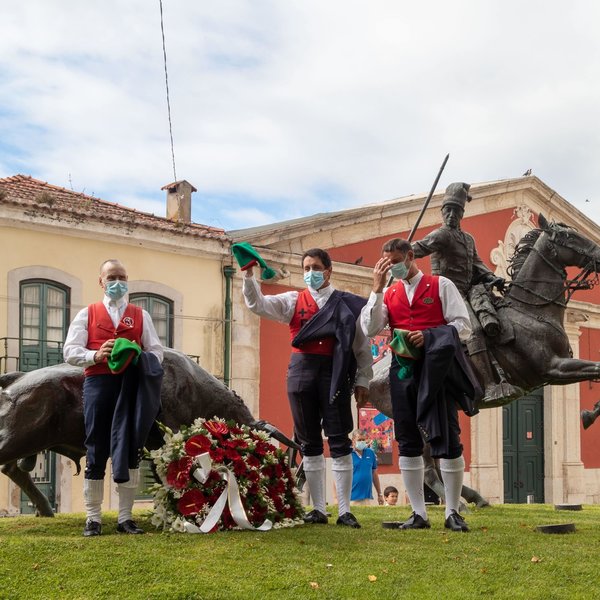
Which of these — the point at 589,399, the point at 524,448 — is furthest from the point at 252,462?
the point at 589,399

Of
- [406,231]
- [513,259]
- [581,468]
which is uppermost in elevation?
[406,231]

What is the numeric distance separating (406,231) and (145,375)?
16133mm

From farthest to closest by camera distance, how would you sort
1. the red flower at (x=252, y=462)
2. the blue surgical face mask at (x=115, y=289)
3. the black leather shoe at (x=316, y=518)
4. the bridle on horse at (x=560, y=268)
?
the bridle on horse at (x=560, y=268), the black leather shoe at (x=316, y=518), the red flower at (x=252, y=462), the blue surgical face mask at (x=115, y=289)

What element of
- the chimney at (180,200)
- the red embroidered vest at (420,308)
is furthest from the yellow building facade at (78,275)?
the red embroidered vest at (420,308)

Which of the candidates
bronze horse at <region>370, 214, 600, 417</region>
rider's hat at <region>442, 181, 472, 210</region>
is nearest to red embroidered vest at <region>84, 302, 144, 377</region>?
bronze horse at <region>370, 214, 600, 417</region>

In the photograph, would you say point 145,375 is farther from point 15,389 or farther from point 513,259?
point 513,259

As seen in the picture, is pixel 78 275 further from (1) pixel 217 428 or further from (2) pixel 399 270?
(2) pixel 399 270

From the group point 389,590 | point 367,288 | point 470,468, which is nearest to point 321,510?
point 389,590

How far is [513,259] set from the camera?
33.8 ft

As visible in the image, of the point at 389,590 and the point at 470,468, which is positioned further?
the point at 470,468

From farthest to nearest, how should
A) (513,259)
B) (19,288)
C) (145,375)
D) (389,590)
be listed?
1. (19,288)
2. (513,259)
3. (145,375)
4. (389,590)

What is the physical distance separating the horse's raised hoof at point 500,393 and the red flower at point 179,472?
3924mm

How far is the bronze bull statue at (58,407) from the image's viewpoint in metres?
6.89

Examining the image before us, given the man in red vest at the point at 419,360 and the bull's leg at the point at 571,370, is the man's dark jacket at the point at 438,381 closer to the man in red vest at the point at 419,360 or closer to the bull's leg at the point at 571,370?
the man in red vest at the point at 419,360
